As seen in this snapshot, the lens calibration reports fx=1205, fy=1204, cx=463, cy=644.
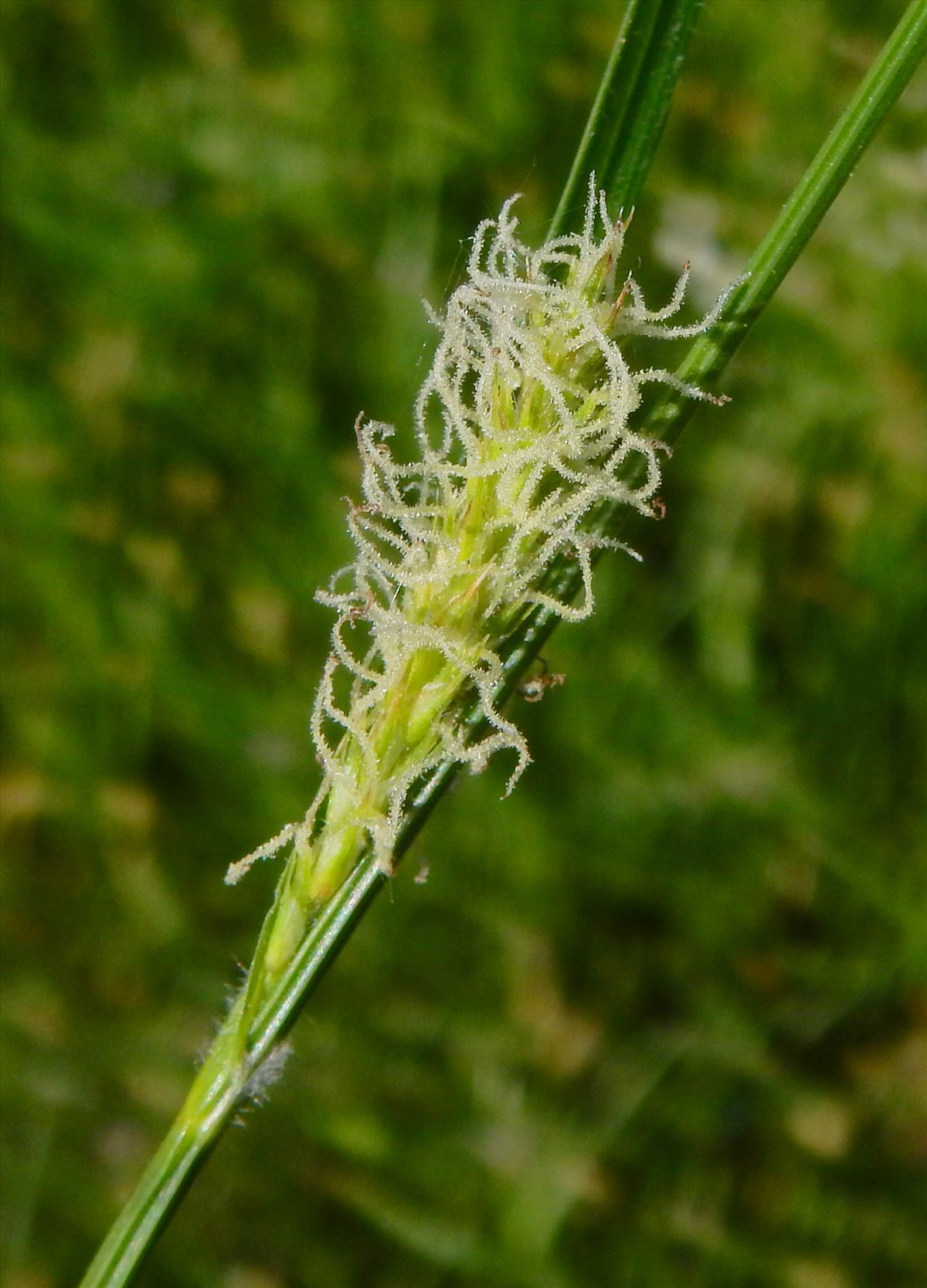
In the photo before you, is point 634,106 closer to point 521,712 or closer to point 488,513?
point 488,513

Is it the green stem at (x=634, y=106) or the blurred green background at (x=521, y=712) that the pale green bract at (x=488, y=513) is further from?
the blurred green background at (x=521, y=712)

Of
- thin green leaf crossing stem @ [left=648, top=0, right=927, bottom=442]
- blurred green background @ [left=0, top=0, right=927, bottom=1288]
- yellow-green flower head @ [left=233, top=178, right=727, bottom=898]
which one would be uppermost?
blurred green background @ [left=0, top=0, right=927, bottom=1288]

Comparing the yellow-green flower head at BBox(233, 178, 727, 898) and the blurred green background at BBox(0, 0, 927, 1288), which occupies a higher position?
the blurred green background at BBox(0, 0, 927, 1288)

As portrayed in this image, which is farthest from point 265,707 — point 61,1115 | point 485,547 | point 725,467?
point 485,547

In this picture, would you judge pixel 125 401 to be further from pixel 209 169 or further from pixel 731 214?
pixel 731 214

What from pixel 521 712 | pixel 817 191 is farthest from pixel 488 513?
pixel 521 712

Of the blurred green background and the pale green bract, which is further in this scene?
the blurred green background

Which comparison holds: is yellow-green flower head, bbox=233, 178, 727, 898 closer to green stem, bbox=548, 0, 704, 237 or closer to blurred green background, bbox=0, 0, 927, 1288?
green stem, bbox=548, 0, 704, 237

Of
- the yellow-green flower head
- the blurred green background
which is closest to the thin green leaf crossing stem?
the yellow-green flower head
